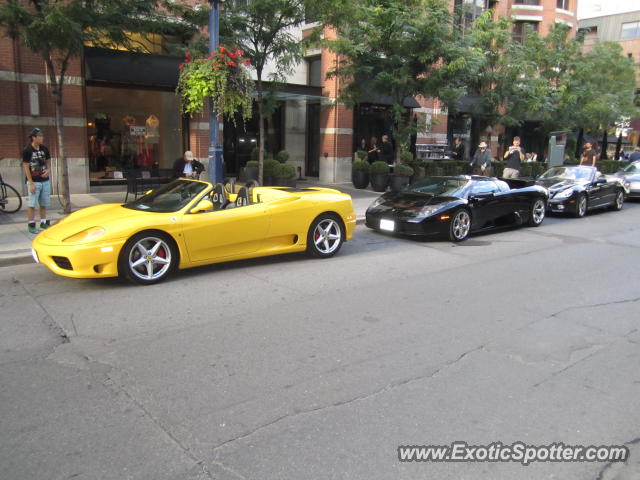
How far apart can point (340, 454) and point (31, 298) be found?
464 centimetres

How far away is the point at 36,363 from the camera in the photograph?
4.40 m

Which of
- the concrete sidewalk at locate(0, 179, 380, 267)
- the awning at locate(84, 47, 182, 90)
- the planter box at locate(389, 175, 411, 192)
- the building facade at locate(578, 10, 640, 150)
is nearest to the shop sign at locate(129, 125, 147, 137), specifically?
the awning at locate(84, 47, 182, 90)

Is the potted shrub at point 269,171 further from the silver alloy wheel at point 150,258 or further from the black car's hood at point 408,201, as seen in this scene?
the silver alloy wheel at point 150,258

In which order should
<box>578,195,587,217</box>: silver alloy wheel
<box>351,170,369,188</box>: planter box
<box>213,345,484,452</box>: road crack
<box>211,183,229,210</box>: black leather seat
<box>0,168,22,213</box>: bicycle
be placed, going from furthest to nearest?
<box>351,170,369,188</box>: planter box → <box>578,195,587,217</box>: silver alloy wheel → <box>0,168,22,213</box>: bicycle → <box>211,183,229,210</box>: black leather seat → <box>213,345,484,452</box>: road crack

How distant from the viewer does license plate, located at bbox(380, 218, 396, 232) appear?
1009 cm

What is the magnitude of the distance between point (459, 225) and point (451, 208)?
1.45 ft

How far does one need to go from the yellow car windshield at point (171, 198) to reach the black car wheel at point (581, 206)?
409 inches

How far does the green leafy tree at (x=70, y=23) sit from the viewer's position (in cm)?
918

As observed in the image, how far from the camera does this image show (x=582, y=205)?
14.0m

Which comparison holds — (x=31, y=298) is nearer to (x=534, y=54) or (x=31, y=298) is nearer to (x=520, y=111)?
(x=520, y=111)

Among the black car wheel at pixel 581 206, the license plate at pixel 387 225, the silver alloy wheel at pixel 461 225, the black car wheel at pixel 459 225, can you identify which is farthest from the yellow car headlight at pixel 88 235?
the black car wheel at pixel 581 206

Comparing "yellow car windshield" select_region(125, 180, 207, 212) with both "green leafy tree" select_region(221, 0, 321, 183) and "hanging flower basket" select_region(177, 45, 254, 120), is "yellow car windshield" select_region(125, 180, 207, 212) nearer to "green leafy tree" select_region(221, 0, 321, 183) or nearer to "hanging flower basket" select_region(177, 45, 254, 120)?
"hanging flower basket" select_region(177, 45, 254, 120)

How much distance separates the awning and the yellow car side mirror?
8.16m

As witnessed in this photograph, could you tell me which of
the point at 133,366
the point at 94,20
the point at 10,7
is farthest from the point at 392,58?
the point at 133,366
